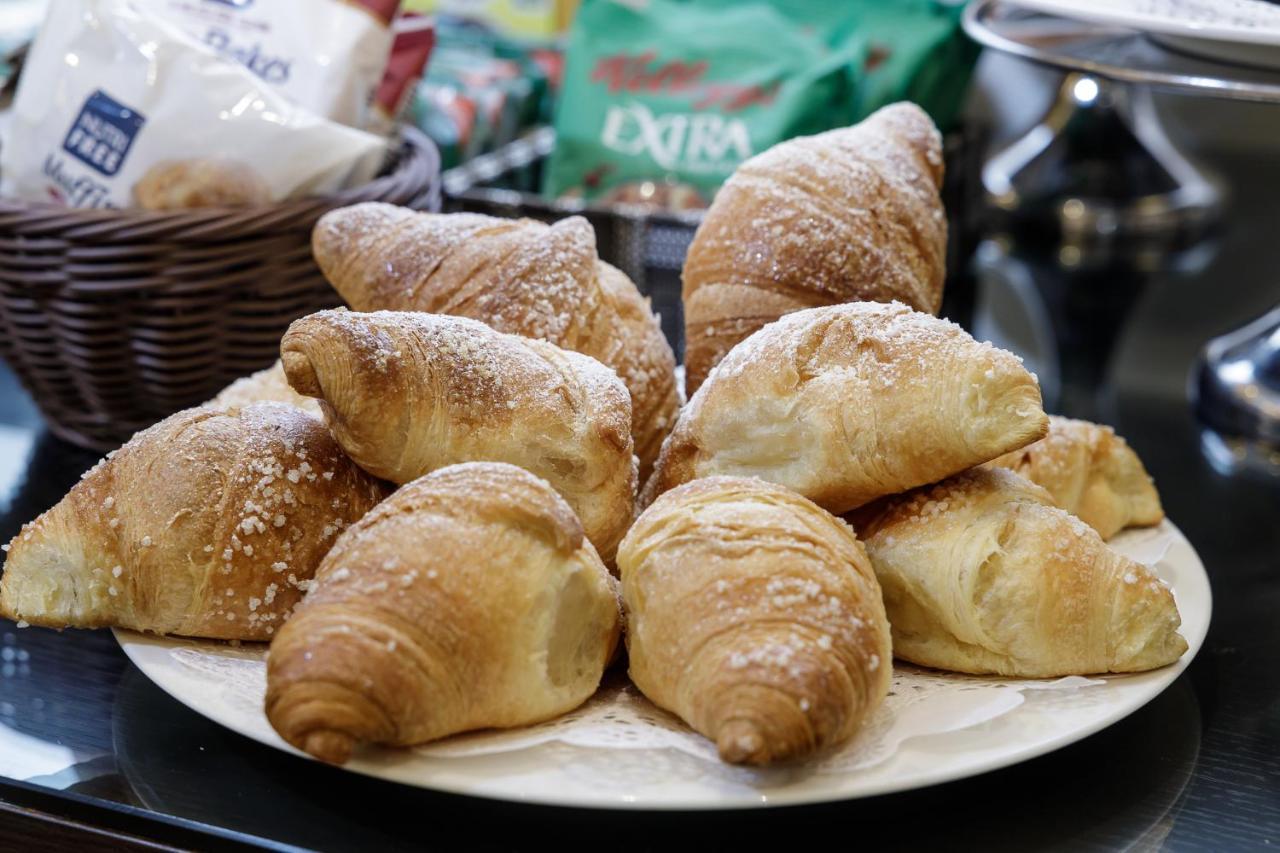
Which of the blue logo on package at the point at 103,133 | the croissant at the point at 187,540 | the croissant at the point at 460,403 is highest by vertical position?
the blue logo on package at the point at 103,133

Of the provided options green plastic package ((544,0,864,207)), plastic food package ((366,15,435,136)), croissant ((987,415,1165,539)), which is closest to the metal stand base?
green plastic package ((544,0,864,207))

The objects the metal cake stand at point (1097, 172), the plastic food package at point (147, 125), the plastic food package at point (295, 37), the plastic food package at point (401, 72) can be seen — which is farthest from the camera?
the metal cake stand at point (1097, 172)

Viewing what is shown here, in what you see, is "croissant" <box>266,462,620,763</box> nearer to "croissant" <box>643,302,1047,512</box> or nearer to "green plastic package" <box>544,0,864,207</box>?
"croissant" <box>643,302,1047,512</box>

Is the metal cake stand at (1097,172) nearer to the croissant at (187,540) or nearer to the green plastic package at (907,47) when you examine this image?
the green plastic package at (907,47)

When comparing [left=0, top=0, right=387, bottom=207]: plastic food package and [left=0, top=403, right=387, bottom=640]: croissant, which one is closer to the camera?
[left=0, top=403, right=387, bottom=640]: croissant

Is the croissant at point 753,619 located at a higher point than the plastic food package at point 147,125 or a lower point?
lower

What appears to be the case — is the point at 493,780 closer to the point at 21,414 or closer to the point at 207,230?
the point at 207,230

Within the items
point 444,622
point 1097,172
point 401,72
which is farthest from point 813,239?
point 1097,172

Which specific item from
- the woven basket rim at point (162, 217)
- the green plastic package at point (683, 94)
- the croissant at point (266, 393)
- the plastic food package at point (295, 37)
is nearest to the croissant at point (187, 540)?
the croissant at point (266, 393)
